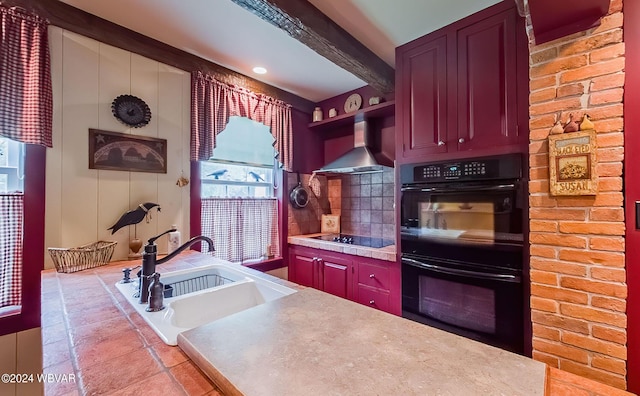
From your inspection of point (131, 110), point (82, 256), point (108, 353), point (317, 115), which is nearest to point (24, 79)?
point (131, 110)

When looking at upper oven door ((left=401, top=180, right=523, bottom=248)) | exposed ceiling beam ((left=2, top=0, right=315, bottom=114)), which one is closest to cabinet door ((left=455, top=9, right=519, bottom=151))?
upper oven door ((left=401, top=180, right=523, bottom=248))

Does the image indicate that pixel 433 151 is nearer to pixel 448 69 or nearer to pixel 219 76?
pixel 448 69

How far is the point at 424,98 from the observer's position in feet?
6.48

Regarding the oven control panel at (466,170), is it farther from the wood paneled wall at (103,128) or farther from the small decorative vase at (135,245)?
the small decorative vase at (135,245)

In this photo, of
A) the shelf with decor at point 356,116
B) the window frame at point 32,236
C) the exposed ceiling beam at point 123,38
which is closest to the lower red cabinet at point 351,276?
the shelf with decor at point 356,116

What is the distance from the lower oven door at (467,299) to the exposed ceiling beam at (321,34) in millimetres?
1477

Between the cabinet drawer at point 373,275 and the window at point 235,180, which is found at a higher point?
the window at point 235,180

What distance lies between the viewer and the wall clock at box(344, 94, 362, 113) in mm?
2811

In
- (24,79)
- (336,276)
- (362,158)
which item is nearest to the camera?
(24,79)

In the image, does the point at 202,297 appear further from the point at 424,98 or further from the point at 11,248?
the point at 424,98

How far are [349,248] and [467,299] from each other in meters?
0.96

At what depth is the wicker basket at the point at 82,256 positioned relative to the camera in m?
1.52

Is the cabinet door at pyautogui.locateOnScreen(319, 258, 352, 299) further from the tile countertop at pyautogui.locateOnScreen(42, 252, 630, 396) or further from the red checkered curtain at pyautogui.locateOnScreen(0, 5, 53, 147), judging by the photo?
the red checkered curtain at pyautogui.locateOnScreen(0, 5, 53, 147)

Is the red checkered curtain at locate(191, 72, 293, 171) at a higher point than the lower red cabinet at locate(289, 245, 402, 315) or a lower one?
higher
